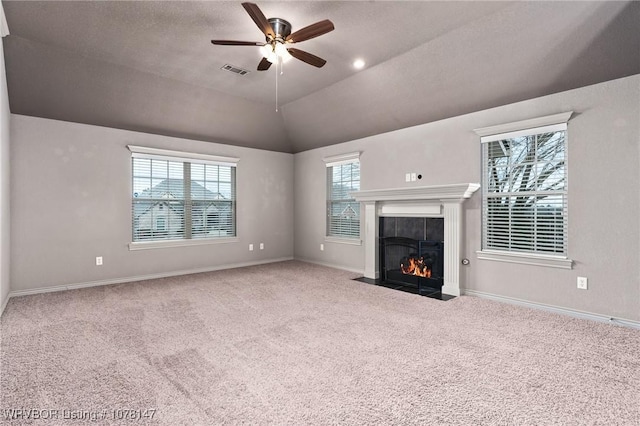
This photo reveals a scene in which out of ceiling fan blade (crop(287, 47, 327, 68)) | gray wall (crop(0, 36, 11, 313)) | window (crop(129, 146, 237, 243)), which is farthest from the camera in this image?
window (crop(129, 146, 237, 243))

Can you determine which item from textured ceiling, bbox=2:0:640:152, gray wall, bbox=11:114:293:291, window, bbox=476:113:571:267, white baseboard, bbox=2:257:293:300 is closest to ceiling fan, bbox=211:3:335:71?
textured ceiling, bbox=2:0:640:152

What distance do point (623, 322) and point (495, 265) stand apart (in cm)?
130

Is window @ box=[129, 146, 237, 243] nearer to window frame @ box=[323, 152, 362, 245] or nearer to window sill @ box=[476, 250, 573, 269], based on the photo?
window frame @ box=[323, 152, 362, 245]

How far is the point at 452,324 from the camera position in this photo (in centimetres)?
333

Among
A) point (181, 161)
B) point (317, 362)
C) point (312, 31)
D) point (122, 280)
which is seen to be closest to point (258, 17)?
point (312, 31)

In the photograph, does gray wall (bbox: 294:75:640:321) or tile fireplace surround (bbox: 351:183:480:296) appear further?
tile fireplace surround (bbox: 351:183:480:296)

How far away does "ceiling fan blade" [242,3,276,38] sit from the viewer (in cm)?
247

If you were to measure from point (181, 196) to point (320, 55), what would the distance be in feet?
11.6

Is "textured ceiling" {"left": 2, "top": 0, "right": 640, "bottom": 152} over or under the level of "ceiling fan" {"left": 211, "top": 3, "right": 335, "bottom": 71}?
over

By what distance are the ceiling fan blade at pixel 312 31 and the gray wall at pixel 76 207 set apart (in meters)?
3.66

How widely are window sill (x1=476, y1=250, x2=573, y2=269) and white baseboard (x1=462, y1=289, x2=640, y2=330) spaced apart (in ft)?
1.53

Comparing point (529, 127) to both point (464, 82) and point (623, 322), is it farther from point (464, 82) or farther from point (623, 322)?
point (623, 322)

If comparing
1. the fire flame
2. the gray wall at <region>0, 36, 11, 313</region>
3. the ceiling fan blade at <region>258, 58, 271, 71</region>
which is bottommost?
the fire flame

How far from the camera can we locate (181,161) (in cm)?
580
